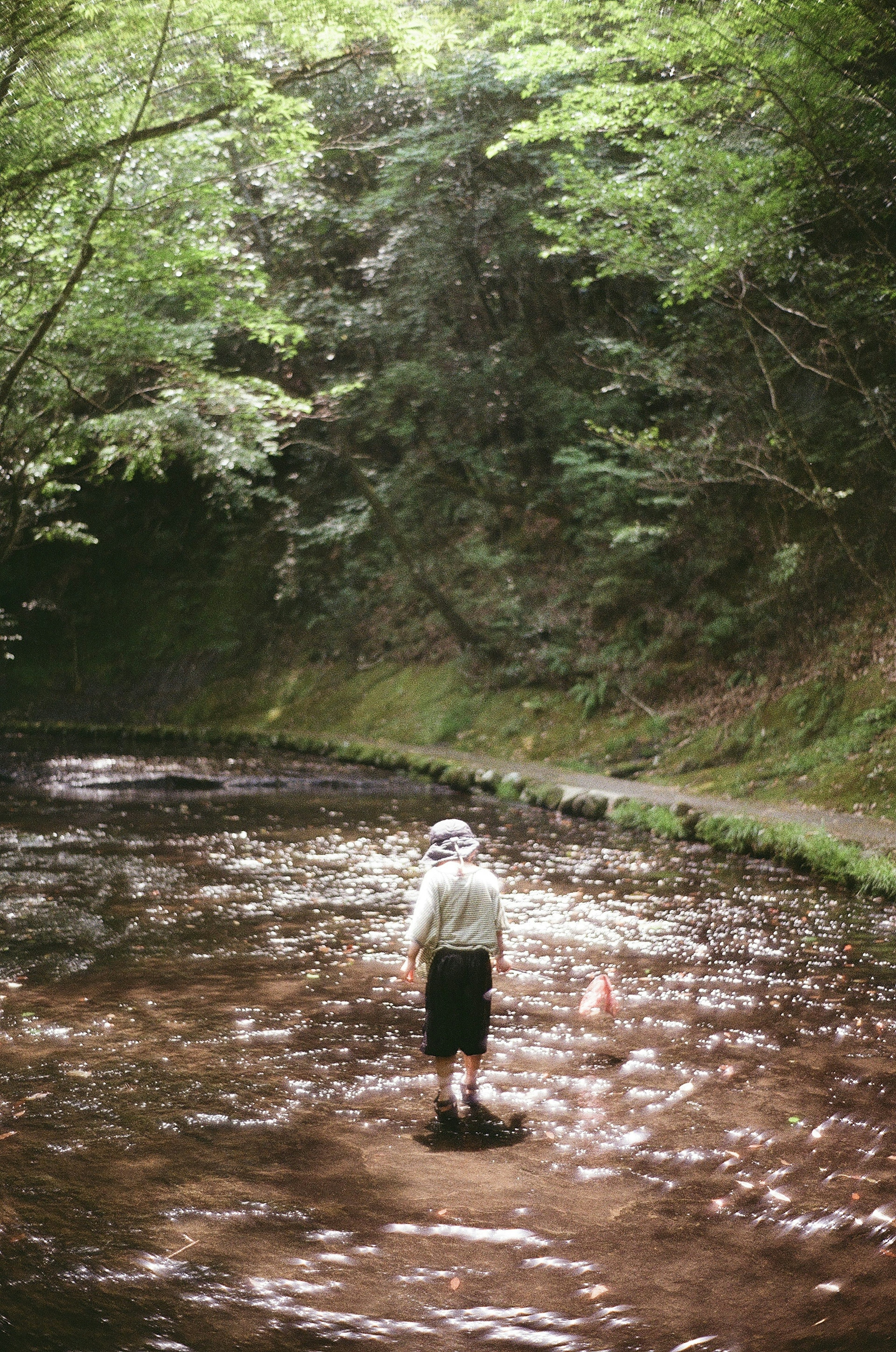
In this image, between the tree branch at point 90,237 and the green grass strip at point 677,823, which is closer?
the green grass strip at point 677,823

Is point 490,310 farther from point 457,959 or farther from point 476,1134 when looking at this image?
point 476,1134

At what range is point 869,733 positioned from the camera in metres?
12.3

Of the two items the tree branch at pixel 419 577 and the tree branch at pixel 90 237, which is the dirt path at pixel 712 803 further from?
the tree branch at pixel 90 237

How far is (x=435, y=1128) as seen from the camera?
16.4 ft

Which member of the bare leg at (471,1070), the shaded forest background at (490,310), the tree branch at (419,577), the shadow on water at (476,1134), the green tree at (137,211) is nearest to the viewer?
the shadow on water at (476,1134)

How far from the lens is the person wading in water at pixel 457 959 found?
205 inches

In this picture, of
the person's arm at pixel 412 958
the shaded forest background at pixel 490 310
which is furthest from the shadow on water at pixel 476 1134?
→ the shaded forest background at pixel 490 310

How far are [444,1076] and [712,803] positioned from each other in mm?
8506

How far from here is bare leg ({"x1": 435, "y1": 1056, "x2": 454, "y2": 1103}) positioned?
5121 mm

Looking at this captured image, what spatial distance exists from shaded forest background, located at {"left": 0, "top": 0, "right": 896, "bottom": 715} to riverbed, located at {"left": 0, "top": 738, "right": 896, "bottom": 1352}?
700 cm

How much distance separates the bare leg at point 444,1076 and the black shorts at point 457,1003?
57 millimetres

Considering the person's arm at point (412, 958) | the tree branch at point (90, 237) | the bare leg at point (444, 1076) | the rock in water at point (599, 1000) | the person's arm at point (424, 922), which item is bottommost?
the rock in water at point (599, 1000)

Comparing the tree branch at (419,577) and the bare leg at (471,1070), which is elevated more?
the bare leg at (471,1070)

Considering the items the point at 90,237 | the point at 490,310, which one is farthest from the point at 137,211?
the point at 490,310
